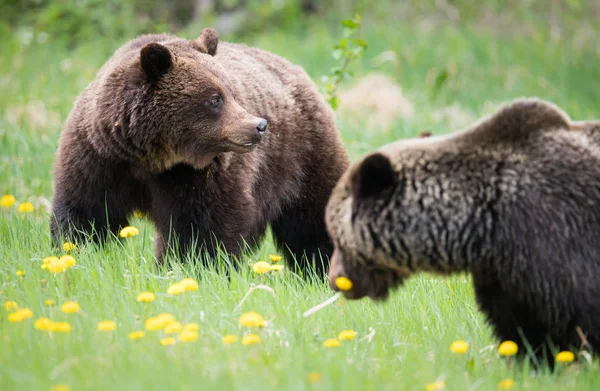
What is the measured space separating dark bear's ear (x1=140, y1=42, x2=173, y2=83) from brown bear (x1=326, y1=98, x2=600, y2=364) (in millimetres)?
2172

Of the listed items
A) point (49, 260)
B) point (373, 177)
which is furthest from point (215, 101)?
point (373, 177)

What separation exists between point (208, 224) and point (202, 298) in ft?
Answer: 3.49

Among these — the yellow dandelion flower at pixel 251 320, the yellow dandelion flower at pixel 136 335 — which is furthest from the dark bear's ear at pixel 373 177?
the yellow dandelion flower at pixel 136 335

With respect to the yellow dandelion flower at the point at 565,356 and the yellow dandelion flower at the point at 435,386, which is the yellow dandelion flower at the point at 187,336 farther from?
the yellow dandelion flower at the point at 565,356

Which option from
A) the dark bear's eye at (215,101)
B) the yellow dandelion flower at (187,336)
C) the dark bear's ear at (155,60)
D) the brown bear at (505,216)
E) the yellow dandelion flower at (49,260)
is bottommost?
the yellow dandelion flower at (187,336)

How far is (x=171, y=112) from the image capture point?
243 inches

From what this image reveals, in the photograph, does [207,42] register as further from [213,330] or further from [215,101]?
[213,330]

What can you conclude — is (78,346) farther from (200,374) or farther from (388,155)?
(388,155)

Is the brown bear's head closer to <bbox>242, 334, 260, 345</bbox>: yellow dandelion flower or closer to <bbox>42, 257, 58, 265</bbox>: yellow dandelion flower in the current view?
<bbox>42, 257, 58, 265</bbox>: yellow dandelion flower

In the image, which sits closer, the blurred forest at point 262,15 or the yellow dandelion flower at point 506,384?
the yellow dandelion flower at point 506,384

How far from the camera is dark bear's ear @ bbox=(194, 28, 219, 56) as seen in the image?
6652 mm

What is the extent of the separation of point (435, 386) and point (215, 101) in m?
3.28

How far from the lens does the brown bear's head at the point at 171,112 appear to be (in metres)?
6.07

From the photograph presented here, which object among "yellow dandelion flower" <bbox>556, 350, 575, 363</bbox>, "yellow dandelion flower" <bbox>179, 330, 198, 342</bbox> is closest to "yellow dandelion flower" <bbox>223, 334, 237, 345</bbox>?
"yellow dandelion flower" <bbox>179, 330, 198, 342</bbox>
